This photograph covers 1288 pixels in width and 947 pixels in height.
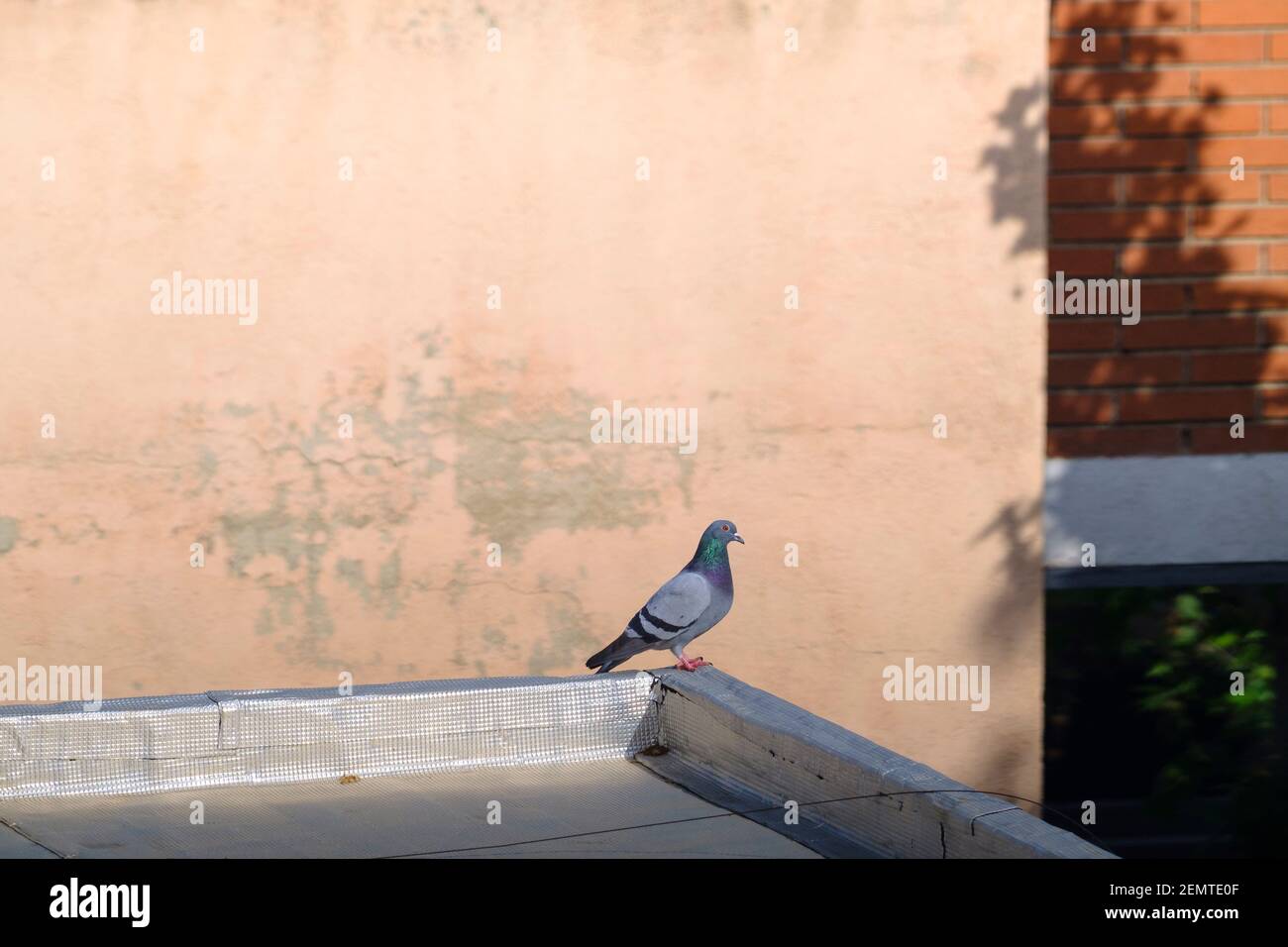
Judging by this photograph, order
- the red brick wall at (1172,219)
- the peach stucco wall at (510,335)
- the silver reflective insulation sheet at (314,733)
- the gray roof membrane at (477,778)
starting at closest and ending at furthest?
the gray roof membrane at (477,778) → the silver reflective insulation sheet at (314,733) → the peach stucco wall at (510,335) → the red brick wall at (1172,219)

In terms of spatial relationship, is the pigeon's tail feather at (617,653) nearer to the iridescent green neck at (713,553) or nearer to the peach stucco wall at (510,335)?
the peach stucco wall at (510,335)

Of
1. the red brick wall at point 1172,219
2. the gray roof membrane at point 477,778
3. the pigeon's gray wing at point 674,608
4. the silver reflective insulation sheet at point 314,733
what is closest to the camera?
the gray roof membrane at point 477,778

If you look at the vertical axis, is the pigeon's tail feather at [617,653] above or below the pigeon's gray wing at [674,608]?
below

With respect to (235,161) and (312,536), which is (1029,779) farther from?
(235,161)

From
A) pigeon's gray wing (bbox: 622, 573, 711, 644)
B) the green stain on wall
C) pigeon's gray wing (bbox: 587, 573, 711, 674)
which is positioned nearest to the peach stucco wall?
the green stain on wall

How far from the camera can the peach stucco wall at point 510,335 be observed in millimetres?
6652

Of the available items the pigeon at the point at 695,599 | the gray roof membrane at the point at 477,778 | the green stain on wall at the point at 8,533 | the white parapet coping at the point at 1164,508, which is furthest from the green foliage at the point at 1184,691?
the green stain on wall at the point at 8,533

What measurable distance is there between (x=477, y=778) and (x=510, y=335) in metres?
2.84

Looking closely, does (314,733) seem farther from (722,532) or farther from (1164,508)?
(1164,508)

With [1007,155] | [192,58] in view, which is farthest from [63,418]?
[1007,155]

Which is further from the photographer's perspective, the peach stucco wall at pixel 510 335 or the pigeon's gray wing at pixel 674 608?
the peach stucco wall at pixel 510 335

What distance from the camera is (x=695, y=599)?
5.93m

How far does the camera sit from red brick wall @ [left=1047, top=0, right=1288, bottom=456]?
22.3ft

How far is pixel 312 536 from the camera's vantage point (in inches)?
269
